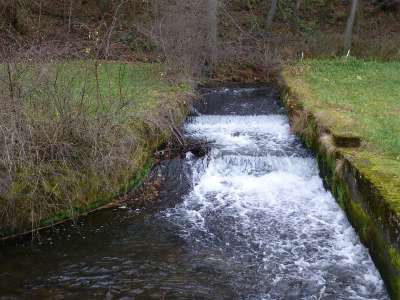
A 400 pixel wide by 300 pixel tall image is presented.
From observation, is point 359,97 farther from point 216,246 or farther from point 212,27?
point 216,246

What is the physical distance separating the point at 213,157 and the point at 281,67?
8675mm

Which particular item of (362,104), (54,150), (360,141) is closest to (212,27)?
(362,104)

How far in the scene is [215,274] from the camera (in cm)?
638

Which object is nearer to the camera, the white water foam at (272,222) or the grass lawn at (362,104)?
the white water foam at (272,222)

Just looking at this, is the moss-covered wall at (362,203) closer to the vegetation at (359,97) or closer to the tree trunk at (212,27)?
the vegetation at (359,97)

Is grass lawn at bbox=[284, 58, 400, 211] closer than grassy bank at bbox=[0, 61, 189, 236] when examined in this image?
No

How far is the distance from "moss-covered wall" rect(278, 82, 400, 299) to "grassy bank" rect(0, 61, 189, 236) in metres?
3.44

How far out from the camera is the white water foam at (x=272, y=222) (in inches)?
245

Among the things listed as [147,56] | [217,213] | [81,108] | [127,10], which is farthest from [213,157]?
[127,10]

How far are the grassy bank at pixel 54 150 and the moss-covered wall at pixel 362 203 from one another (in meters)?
3.44

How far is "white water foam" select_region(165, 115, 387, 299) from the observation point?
6211 millimetres

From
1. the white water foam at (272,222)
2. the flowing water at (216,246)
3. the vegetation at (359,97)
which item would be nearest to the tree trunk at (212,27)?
the vegetation at (359,97)

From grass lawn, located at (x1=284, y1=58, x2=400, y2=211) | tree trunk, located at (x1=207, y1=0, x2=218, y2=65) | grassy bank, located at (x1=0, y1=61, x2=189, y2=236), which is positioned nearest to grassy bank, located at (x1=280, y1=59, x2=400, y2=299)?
grass lawn, located at (x1=284, y1=58, x2=400, y2=211)

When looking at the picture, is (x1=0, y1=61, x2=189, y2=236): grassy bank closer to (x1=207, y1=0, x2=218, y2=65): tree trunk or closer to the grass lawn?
the grass lawn
